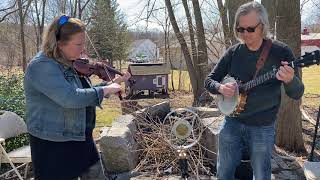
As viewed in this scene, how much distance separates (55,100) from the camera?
7.90 feet

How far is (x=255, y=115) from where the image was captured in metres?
2.79

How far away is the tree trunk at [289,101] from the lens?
518 cm

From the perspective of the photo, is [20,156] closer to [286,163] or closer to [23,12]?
[286,163]

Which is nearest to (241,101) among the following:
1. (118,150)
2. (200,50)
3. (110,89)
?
(110,89)

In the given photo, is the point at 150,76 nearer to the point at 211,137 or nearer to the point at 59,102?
the point at 211,137

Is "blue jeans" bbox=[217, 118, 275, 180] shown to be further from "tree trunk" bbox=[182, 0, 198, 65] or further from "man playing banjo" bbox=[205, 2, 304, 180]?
"tree trunk" bbox=[182, 0, 198, 65]

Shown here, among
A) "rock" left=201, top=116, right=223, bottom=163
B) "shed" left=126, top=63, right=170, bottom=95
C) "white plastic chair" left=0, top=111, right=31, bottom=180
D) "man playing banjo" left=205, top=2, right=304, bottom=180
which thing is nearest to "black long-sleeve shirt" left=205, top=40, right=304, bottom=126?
"man playing banjo" left=205, top=2, right=304, bottom=180

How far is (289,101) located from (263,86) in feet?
8.83

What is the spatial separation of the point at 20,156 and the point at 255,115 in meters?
2.76

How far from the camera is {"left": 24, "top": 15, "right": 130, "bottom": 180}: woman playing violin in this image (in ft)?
7.93

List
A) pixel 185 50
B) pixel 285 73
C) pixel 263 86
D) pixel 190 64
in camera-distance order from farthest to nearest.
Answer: pixel 190 64 < pixel 185 50 < pixel 263 86 < pixel 285 73

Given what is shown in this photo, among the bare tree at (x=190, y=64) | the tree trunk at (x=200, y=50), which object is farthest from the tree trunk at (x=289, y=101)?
the bare tree at (x=190, y=64)

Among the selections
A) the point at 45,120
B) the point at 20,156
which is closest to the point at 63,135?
the point at 45,120

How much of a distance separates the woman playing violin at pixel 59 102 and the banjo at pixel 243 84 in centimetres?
80
